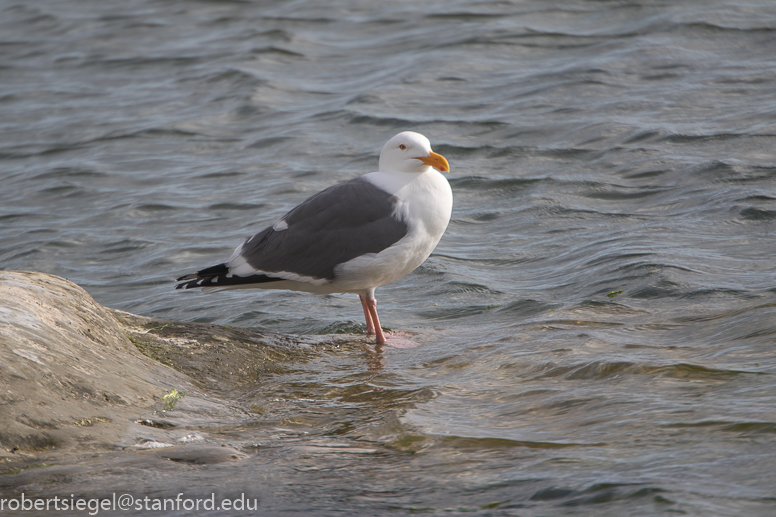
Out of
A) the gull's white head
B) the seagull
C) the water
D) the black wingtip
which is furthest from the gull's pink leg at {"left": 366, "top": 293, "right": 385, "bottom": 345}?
the gull's white head

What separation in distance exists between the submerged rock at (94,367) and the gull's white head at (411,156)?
1.42m

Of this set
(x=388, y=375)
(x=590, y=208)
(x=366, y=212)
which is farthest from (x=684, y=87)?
(x=388, y=375)

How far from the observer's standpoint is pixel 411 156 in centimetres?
590

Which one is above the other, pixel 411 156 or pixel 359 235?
pixel 411 156

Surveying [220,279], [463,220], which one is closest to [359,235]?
[220,279]

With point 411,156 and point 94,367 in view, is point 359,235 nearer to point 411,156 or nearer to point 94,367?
point 411,156

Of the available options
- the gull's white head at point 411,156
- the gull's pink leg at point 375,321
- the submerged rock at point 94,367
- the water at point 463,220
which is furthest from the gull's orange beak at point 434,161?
the submerged rock at point 94,367

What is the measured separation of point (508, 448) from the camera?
369 cm

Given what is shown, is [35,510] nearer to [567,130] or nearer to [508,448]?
[508,448]

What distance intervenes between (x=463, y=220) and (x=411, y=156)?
3.45 meters

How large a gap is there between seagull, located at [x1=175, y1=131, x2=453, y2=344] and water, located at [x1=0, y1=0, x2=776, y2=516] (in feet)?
2.06

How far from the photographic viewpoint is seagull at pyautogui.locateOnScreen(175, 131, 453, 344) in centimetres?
573

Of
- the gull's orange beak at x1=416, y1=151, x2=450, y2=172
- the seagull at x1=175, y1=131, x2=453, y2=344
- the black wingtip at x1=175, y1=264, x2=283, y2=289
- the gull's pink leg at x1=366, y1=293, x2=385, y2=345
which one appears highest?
the gull's orange beak at x1=416, y1=151, x2=450, y2=172

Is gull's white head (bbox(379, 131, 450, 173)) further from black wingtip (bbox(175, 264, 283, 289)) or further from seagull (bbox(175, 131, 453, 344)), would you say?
black wingtip (bbox(175, 264, 283, 289))
